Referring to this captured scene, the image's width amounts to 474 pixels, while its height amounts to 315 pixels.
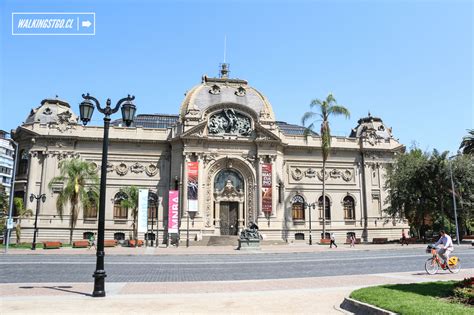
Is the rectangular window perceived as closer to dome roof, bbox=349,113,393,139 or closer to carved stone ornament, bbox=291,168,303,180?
carved stone ornament, bbox=291,168,303,180

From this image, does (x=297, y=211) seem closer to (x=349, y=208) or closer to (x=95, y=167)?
(x=349, y=208)

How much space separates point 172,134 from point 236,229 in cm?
1437

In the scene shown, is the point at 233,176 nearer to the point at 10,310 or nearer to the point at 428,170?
the point at 428,170

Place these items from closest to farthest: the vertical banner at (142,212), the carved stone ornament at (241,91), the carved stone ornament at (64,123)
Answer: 1. the vertical banner at (142,212)
2. the carved stone ornament at (64,123)
3. the carved stone ornament at (241,91)

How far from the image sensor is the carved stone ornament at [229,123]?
49.1m

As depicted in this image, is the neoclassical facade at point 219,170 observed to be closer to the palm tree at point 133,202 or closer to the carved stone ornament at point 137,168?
the carved stone ornament at point 137,168

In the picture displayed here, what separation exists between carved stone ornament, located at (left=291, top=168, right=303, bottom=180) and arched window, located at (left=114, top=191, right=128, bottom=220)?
21547 millimetres

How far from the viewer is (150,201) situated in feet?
159

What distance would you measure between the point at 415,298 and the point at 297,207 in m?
42.6

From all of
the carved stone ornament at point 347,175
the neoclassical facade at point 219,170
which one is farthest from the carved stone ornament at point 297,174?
the carved stone ornament at point 347,175

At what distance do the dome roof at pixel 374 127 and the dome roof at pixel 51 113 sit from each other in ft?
128

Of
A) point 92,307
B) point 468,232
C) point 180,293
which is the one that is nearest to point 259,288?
point 180,293

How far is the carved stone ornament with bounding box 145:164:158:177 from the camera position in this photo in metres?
49.5

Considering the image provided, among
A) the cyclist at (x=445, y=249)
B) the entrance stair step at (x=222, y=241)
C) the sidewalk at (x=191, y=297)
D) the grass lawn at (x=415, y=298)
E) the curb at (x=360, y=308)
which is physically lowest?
the entrance stair step at (x=222, y=241)
